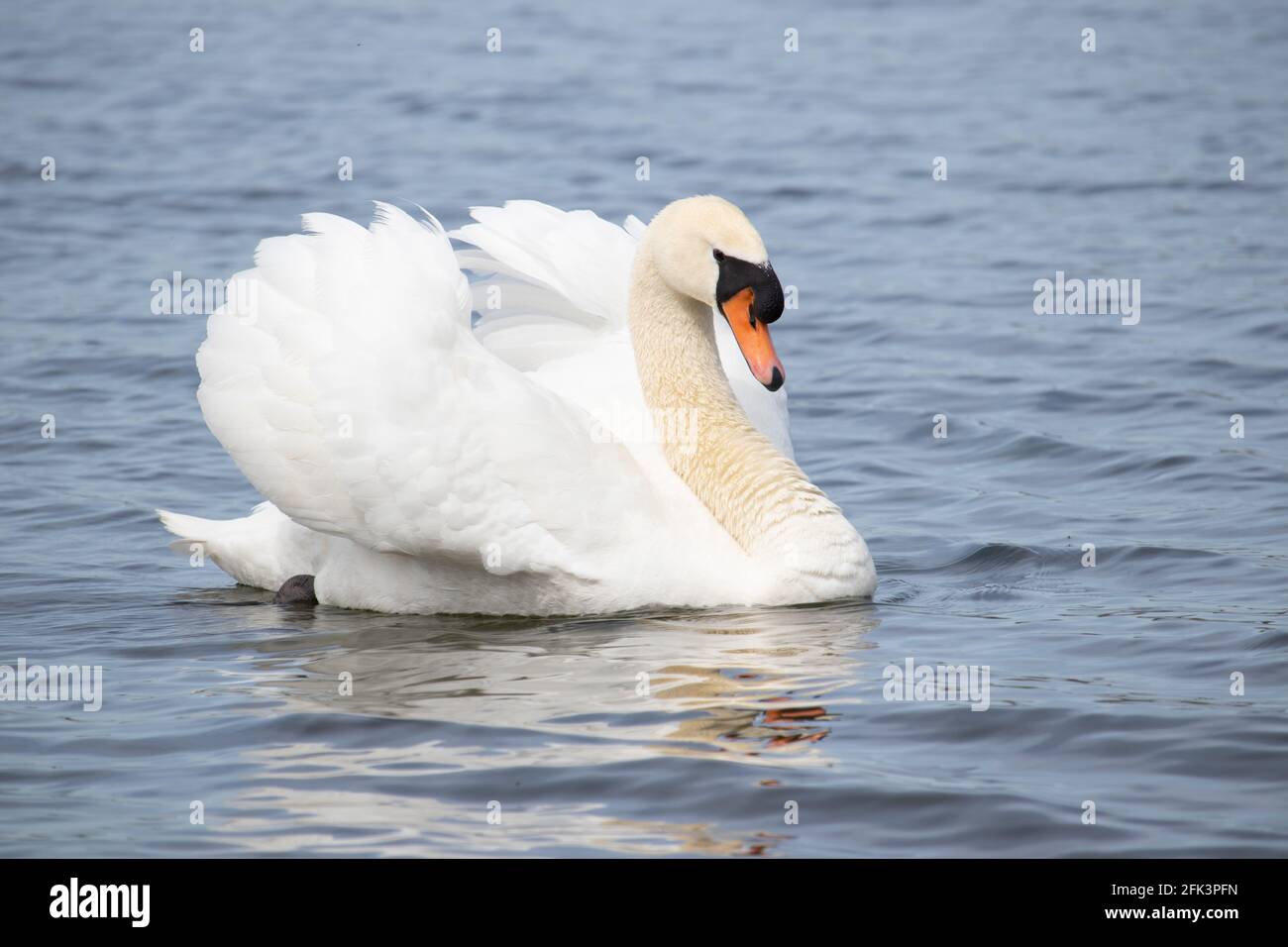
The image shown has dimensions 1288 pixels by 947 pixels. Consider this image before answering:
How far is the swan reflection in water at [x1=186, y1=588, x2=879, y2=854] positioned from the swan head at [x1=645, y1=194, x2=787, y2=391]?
41.4 inches

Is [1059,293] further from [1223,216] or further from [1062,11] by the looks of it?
[1062,11]

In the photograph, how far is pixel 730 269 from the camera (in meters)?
7.88

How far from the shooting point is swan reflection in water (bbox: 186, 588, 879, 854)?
577 cm

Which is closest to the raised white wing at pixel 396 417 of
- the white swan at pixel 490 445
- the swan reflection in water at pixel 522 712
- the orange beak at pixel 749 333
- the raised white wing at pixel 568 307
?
the white swan at pixel 490 445

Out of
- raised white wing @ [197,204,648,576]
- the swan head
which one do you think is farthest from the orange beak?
raised white wing @ [197,204,648,576]

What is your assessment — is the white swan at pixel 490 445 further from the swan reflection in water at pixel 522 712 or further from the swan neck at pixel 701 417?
the swan reflection in water at pixel 522 712

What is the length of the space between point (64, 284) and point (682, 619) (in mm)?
8872

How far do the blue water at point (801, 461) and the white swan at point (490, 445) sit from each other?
0.25 metres

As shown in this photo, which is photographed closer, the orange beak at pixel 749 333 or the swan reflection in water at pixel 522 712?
the swan reflection in water at pixel 522 712

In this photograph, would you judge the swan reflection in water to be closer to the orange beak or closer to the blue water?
the blue water

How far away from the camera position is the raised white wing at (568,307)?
29.1ft

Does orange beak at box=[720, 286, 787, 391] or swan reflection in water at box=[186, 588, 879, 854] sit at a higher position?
orange beak at box=[720, 286, 787, 391]
